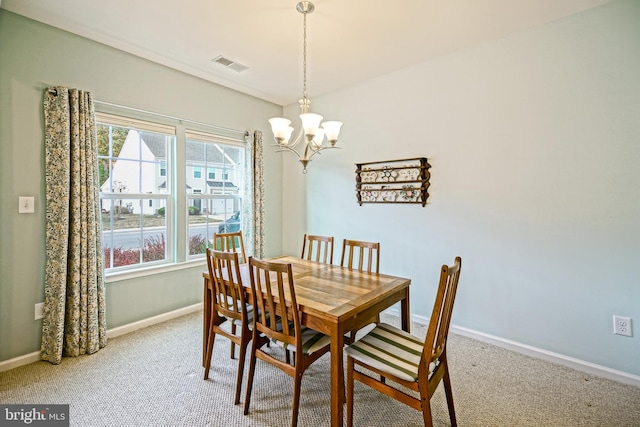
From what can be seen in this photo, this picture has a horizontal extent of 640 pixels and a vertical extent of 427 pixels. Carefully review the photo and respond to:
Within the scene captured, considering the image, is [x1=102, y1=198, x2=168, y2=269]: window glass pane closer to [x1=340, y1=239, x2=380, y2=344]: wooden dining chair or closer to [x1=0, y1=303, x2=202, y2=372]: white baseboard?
[x1=0, y1=303, x2=202, y2=372]: white baseboard

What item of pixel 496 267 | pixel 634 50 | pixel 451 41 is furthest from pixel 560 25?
pixel 496 267

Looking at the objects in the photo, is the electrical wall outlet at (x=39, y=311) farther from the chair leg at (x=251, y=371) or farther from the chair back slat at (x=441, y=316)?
the chair back slat at (x=441, y=316)

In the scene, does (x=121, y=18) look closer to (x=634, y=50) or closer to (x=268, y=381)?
(x=268, y=381)

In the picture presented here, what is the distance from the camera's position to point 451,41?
2672 millimetres

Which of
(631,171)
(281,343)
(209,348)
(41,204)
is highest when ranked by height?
(631,171)

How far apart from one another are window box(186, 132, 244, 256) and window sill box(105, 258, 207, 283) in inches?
5.7

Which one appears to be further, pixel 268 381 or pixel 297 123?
pixel 297 123

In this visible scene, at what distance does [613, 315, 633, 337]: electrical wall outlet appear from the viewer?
2.11m

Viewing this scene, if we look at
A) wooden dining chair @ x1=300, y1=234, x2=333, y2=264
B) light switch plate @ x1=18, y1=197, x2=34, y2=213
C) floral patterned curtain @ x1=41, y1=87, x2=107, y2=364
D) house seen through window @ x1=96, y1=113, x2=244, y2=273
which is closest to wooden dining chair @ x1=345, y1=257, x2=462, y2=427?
wooden dining chair @ x1=300, y1=234, x2=333, y2=264

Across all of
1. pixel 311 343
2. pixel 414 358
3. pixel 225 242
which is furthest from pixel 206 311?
pixel 414 358

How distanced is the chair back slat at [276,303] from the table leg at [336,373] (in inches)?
8.9

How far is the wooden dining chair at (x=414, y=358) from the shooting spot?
4.55ft

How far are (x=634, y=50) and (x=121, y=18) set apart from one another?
3.86 m

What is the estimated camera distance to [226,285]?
2045 millimetres
